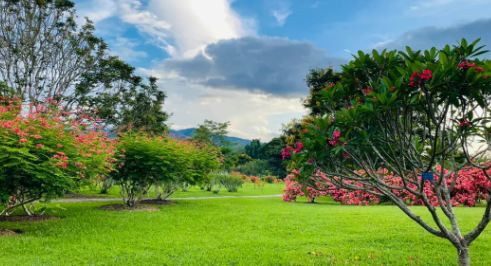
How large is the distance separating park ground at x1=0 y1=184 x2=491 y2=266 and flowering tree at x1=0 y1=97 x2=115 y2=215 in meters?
1.25

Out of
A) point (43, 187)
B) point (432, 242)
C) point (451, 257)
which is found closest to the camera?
point (451, 257)

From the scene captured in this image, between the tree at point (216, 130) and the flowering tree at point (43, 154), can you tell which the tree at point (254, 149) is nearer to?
the tree at point (216, 130)

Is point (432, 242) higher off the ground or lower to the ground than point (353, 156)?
lower

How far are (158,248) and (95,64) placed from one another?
59.6ft

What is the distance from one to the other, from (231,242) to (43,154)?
15.8 ft

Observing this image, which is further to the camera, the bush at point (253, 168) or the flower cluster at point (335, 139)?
the bush at point (253, 168)

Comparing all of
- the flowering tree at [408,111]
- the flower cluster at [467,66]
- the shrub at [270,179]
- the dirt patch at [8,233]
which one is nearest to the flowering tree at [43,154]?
the dirt patch at [8,233]

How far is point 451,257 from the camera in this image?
6047mm

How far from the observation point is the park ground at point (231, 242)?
5.90 m

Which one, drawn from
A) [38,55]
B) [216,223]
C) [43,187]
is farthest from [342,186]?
[38,55]

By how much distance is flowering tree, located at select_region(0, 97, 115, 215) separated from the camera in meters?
7.24

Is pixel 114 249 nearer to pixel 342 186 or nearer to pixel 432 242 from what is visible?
pixel 342 186

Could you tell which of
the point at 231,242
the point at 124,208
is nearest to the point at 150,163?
the point at 124,208

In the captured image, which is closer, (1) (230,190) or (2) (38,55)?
(2) (38,55)
